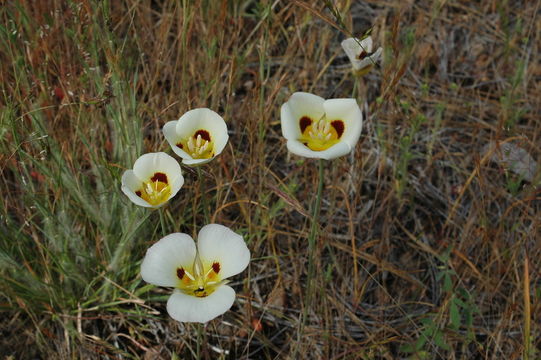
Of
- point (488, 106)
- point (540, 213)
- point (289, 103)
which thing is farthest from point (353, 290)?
point (488, 106)

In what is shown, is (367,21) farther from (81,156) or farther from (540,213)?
(81,156)

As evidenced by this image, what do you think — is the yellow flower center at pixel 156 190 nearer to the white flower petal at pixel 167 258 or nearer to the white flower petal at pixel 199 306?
the white flower petal at pixel 167 258

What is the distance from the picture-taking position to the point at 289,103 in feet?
5.68

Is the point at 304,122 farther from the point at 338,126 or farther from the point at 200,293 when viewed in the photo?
the point at 200,293

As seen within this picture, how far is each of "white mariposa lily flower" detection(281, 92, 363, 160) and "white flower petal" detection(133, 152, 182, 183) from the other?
38cm

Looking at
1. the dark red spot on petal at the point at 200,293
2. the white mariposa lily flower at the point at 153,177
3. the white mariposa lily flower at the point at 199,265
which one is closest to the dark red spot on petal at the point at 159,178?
the white mariposa lily flower at the point at 153,177

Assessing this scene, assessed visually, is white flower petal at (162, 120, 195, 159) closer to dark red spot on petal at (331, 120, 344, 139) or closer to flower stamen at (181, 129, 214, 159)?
flower stamen at (181, 129, 214, 159)

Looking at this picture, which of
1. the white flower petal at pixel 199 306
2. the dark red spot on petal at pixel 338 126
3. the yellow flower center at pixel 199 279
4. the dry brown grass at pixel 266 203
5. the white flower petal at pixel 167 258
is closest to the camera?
the white flower petal at pixel 199 306

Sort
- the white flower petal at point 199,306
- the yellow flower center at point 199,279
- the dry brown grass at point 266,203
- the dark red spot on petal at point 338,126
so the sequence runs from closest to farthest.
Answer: the white flower petal at point 199,306 < the yellow flower center at point 199,279 < the dark red spot on petal at point 338,126 < the dry brown grass at point 266,203

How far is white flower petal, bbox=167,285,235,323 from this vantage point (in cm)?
142

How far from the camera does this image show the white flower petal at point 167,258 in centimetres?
156

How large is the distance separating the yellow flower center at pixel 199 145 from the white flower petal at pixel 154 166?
0.26 feet

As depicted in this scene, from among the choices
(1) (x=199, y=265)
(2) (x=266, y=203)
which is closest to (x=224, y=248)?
(1) (x=199, y=265)

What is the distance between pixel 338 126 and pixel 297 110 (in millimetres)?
142
